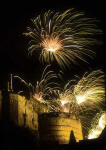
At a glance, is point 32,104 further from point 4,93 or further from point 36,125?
point 4,93

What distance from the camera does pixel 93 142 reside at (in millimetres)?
20719

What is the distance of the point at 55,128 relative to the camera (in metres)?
28.0

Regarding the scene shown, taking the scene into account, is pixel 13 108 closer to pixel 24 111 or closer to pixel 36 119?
pixel 24 111

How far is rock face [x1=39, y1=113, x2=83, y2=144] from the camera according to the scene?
90.4ft

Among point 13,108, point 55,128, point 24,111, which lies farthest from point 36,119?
point 13,108

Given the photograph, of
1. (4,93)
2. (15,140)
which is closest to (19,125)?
(15,140)

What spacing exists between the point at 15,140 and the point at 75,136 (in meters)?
9.39

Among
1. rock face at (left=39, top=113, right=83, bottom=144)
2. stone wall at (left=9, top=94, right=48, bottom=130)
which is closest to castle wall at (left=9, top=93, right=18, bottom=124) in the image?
stone wall at (left=9, top=94, right=48, bottom=130)

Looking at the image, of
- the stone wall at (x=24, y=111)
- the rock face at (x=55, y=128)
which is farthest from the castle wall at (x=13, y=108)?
the rock face at (x=55, y=128)

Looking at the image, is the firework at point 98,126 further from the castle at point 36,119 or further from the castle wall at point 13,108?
the castle wall at point 13,108

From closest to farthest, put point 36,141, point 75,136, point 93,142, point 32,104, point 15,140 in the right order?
point 93,142
point 15,140
point 36,141
point 32,104
point 75,136

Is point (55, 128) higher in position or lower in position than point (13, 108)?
lower

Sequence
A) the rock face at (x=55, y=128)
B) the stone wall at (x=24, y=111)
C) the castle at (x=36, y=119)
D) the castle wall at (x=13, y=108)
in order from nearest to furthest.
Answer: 1. the castle wall at (x=13, y=108)
2. the castle at (x=36, y=119)
3. the stone wall at (x=24, y=111)
4. the rock face at (x=55, y=128)

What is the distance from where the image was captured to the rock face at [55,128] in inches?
1085
